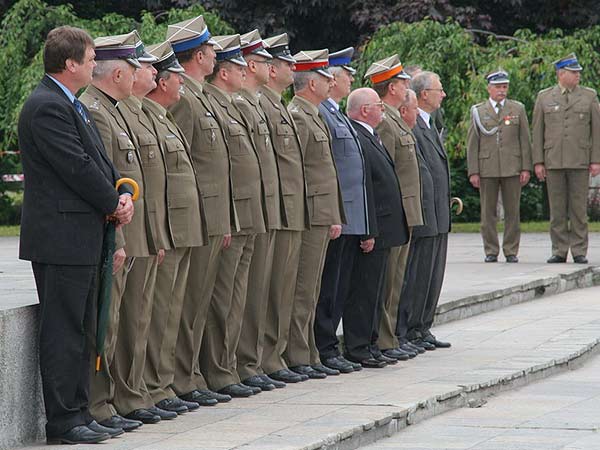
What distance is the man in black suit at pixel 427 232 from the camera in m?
11.3

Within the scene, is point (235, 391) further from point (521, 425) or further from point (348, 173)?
point (348, 173)

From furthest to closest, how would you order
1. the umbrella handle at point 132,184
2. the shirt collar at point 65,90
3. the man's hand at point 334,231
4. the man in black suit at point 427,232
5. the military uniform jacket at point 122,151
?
A: 1. the man in black suit at point 427,232
2. the man's hand at point 334,231
3. the military uniform jacket at point 122,151
4. the umbrella handle at point 132,184
5. the shirt collar at point 65,90

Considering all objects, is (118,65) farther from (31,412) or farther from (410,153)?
(410,153)

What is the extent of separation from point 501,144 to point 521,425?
912cm

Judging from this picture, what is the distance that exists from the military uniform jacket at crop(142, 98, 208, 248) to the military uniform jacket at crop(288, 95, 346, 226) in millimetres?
1519

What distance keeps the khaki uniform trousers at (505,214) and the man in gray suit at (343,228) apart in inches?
288

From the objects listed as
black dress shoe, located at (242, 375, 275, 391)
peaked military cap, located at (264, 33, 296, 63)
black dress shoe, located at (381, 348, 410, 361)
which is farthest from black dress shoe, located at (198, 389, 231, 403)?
black dress shoe, located at (381, 348, 410, 361)

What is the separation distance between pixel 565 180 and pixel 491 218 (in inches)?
34.8

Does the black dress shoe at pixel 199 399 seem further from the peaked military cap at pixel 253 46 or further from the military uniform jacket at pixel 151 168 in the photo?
the peaked military cap at pixel 253 46

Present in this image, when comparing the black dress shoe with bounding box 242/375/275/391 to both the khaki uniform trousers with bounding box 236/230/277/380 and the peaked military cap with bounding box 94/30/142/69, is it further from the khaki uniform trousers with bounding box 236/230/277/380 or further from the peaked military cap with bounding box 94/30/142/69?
the peaked military cap with bounding box 94/30/142/69

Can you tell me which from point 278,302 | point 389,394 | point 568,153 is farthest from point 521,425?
point 568,153

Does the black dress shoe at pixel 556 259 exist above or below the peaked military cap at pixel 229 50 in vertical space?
below

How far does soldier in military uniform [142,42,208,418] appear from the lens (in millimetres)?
8172

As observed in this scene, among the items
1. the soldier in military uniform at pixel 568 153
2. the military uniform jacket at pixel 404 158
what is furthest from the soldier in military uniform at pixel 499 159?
the military uniform jacket at pixel 404 158
